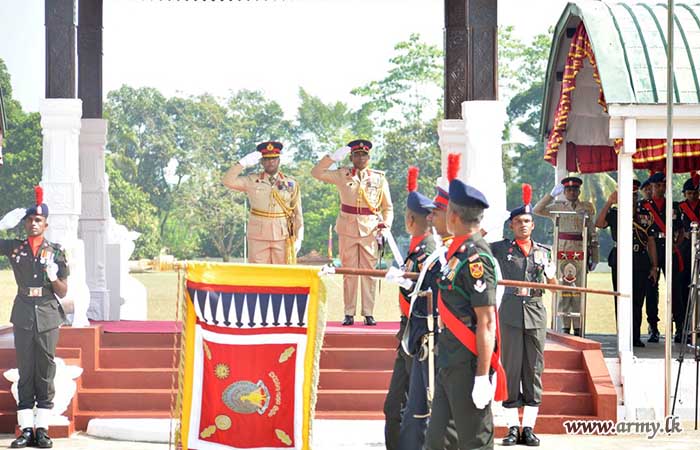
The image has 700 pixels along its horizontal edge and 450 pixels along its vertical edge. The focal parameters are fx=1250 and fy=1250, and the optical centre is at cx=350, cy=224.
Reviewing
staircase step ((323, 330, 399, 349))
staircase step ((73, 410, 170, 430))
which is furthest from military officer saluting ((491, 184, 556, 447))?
staircase step ((73, 410, 170, 430))

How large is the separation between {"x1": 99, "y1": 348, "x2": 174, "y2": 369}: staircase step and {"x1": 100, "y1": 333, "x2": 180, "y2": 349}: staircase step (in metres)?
0.18

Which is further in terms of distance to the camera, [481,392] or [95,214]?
[95,214]

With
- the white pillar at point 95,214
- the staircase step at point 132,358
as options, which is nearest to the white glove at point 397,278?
the staircase step at point 132,358

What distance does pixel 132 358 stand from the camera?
11.3m

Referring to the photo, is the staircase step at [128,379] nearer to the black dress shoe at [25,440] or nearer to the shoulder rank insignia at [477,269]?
the black dress shoe at [25,440]

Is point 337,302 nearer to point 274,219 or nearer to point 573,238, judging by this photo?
point 573,238

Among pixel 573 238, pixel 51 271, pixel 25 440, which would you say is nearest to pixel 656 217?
pixel 573 238

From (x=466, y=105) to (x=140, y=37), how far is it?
160ft

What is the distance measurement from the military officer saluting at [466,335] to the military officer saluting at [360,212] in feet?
20.6

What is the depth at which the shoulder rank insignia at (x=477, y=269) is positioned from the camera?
22.0 ft

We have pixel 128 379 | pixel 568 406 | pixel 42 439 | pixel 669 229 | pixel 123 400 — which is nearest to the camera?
pixel 42 439

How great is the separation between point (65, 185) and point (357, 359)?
3.14 m

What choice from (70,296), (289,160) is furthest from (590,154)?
(289,160)

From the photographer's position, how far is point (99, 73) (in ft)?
47.7
